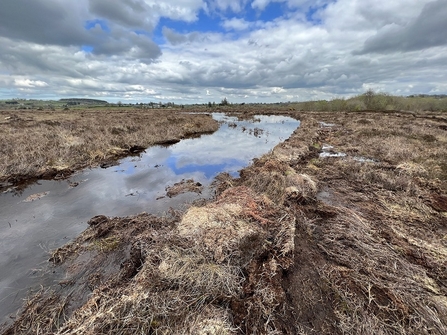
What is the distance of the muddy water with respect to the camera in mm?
5176

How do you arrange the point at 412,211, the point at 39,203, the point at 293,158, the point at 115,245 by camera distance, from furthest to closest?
the point at 293,158, the point at 39,203, the point at 412,211, the point at 115,245

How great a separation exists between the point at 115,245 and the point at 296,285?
4.58 meters

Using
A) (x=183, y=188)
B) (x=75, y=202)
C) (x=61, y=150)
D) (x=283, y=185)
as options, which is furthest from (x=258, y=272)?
(x=61, y=150)

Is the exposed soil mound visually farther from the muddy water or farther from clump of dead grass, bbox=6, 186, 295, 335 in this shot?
clump of dead grass, bbox=6, 186, 295, 335

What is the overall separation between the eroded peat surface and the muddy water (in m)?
0.70

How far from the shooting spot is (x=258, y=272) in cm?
414

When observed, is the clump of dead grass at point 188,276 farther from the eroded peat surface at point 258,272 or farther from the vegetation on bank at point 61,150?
the vegetation on bank at point 61,150

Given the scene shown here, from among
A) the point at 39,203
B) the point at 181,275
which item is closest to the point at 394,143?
the point at 181,275

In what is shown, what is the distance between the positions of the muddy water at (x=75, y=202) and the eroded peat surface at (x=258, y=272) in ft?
2.30

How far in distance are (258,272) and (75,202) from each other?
801 centimetres

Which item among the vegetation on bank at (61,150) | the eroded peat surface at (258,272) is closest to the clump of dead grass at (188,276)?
the eroded peat surface at (258,272)

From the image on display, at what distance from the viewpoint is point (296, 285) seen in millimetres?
4066

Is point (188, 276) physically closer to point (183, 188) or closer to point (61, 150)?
point (183, 188)

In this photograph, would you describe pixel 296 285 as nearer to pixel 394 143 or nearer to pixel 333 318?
pixel 333 318
